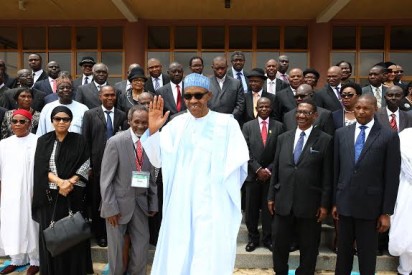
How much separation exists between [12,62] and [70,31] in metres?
1.87

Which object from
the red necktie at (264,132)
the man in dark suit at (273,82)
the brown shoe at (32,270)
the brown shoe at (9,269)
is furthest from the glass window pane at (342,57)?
the brown shoe at (9,269)

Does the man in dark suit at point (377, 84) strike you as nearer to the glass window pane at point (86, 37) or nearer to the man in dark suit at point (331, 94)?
the man in dark suit at point (331, 94)

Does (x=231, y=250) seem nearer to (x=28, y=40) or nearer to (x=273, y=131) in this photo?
(x=273, y=131)

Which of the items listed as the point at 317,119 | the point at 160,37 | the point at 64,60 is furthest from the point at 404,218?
the point at 64,60

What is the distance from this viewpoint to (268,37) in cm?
1180

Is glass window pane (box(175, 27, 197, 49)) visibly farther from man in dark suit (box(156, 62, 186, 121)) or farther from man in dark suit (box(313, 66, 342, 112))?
man in dark suit (box(313, 66, 342, 112))

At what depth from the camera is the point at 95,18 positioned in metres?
11.7

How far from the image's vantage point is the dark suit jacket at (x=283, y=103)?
6.27 meters

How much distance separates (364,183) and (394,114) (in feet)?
6.06

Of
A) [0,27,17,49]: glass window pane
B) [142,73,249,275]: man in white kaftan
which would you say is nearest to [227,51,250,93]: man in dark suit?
A: [142,73,249,275]: man in white kaftan

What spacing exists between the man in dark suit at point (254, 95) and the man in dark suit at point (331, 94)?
0.68 metres

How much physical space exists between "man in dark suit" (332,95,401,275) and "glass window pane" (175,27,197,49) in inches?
315

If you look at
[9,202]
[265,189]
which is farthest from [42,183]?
[265,189]

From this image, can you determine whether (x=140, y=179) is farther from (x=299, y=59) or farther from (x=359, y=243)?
(x=299, y=59)
